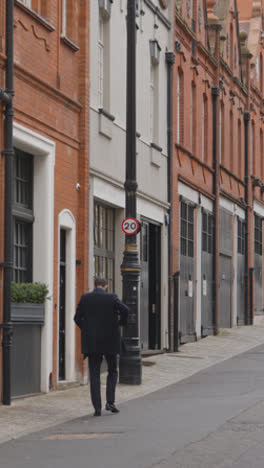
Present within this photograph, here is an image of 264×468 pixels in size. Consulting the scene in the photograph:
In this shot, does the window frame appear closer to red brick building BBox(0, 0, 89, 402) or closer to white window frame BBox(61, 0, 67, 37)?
red brick building BBox(0, 0, 89, 402)

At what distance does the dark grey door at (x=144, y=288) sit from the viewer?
25.2 metres

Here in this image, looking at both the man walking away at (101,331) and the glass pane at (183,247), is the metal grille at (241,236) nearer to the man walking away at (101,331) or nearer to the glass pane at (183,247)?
the glass pane at (183,247)

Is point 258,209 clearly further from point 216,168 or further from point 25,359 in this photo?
point 25,359

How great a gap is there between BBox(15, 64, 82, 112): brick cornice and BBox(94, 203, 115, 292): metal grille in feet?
9.23

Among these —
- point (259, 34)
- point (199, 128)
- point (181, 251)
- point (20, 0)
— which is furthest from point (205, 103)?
point (20, 0)

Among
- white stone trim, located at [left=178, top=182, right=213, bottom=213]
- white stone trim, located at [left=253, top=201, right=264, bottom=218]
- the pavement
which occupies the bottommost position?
the pavement

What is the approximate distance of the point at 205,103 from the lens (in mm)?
33781

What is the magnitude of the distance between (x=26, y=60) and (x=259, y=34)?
29363mm

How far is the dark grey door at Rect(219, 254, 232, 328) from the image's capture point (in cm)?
3534

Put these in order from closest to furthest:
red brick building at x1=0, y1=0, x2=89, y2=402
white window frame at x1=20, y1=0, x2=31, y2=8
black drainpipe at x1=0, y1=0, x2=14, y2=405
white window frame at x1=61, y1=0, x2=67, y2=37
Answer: black drainpipe at x1=0, y1=0, x2=14, y2=405 → red brick building at x1=0, y1=0, x2=89, y2=402 → white window frame at x1=20, y1=0, x2=31, y2=8 → white window frame at x1=61, y1=0, x2=67, y2=37

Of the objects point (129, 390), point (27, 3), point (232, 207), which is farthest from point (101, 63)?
point (232, 207)

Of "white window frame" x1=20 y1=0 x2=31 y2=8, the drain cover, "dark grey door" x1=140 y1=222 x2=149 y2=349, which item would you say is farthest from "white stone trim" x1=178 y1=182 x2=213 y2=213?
the drain cover

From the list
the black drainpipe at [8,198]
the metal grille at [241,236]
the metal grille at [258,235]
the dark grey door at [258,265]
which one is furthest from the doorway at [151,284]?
the metal grille at [258,235]

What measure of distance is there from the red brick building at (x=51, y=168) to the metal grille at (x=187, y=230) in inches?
399
